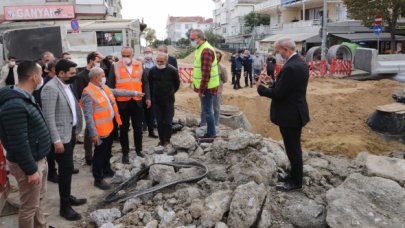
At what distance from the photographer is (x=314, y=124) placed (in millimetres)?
12844

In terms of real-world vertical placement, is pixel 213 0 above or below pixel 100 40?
above

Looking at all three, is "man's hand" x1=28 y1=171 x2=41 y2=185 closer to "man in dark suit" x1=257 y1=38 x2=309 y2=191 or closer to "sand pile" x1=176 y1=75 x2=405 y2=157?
"man in dark suit" x1=257 y1=38 x2=309 y2=191

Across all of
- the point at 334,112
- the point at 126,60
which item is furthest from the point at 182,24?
the point at 126,60

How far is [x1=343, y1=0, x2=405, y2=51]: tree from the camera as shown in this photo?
2635 centimetres

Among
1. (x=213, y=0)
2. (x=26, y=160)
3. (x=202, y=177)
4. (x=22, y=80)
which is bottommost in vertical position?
(x=202, y=177)

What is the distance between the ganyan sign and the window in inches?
476

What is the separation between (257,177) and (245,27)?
1998 inches

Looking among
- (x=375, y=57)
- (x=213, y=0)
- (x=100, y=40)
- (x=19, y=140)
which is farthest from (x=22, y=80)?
(x=213, y=0)

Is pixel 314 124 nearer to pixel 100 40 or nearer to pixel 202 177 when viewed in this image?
pixel 202 177

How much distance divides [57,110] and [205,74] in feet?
9.46

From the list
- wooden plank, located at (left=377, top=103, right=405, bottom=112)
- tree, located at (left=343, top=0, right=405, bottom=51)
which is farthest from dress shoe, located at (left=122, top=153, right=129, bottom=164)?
tree, located at (left=343, top=0, right=405, bottom=51)

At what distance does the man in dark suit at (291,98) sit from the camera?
4.50 metres

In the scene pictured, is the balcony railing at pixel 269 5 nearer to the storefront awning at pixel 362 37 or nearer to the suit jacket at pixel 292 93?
the storefront awning at pixel 362 37

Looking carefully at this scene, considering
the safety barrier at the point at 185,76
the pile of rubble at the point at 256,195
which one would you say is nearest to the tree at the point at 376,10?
the safety barrier at the point at 185,76
